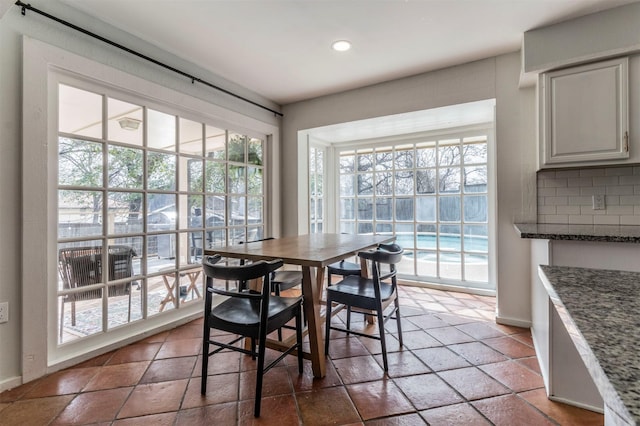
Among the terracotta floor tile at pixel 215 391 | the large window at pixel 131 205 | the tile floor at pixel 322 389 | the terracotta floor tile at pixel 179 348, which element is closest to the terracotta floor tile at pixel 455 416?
the tile floor at pixel 322 389

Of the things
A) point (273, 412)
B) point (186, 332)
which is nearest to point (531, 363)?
→ point (273, 412)

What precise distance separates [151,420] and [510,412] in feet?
6.08

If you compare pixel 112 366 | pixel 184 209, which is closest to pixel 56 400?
pixel 112 366

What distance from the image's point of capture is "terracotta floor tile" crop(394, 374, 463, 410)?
1632 millimetres

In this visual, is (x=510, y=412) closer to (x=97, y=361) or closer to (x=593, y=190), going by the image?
(x=593, y=190)

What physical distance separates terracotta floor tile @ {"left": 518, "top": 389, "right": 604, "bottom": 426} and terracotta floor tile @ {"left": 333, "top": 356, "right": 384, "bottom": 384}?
0.82m

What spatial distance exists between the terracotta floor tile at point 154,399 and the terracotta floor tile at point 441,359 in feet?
5.18

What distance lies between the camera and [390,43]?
2445 millimetres

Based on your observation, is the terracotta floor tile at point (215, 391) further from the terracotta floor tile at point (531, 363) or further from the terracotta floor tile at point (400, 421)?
the terracotta floor tile at point (531, 363)

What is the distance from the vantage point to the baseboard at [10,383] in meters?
1.75

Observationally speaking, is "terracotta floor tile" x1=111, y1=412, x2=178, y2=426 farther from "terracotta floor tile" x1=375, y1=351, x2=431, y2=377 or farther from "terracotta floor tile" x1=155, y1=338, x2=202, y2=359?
"terracotta floor tile" x1=375, y1=351, x2=431, y2=377

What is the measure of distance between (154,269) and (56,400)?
1061mm

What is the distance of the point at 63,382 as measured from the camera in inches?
72.4

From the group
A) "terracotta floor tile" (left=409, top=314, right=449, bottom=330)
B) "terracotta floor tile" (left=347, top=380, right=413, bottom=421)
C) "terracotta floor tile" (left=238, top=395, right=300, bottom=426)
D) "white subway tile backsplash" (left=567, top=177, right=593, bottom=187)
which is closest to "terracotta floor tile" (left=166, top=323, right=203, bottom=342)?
"terracotta floor tile" (left=238, top=395, right=300, bottom=426)
